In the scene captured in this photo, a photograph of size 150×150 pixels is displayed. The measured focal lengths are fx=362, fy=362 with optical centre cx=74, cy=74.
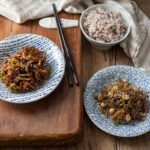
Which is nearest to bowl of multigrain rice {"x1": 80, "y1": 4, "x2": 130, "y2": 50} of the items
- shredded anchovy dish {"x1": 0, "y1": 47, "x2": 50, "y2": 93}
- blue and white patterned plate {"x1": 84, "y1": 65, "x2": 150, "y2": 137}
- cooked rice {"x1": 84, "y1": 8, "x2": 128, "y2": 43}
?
cooked rice {"x1": 84, "y1": 8, "x2": 128, "y2": 43}

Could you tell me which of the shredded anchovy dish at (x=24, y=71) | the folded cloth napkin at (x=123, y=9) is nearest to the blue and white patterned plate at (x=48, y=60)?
the shredded anchovy dish at (x=24, y=71)

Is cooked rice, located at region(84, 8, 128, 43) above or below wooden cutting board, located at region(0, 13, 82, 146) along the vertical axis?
above

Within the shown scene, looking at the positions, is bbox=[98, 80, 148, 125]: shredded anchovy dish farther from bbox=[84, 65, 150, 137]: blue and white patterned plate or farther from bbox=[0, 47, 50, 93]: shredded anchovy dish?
bbox=[0, 47, 50, 93]: shredded anchovy dish

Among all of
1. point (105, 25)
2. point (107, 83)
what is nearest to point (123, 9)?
point (105, 25)

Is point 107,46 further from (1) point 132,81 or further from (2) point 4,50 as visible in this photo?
(2) point 4,50

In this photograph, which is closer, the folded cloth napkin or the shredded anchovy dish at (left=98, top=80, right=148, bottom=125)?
the shredded anchovy dish at (left=98, top=80, right=148, bottom=125)

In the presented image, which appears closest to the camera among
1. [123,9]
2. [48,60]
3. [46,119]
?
[46,119]

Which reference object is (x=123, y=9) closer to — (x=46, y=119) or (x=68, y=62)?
(x=68, y=62)
